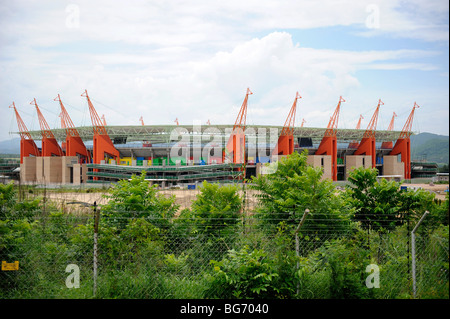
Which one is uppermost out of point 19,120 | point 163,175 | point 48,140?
point 19,120

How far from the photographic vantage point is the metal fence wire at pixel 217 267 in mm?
4309

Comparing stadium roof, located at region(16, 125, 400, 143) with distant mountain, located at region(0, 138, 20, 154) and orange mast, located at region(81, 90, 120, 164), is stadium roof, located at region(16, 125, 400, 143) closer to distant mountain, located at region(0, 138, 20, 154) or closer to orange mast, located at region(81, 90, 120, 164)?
orange mast, located at region(81, 90, 120, 164)

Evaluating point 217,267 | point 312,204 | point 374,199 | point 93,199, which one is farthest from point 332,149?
point 217,267

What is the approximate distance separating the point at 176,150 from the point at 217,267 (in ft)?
136

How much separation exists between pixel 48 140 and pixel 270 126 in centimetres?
3141

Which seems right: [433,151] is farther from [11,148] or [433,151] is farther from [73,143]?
[11,148]

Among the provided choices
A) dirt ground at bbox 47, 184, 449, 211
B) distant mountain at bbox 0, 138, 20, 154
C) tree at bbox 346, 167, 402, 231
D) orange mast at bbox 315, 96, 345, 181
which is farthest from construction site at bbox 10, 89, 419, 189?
tree at bbox 346, 167, 402, 231

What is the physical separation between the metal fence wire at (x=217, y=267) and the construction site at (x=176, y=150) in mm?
34186

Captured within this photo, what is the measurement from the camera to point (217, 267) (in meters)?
4.23

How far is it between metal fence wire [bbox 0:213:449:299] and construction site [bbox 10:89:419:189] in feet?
112

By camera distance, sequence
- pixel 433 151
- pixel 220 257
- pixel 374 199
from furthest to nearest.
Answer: pixel 433 151
pixel 374 199
pixel 220 257
